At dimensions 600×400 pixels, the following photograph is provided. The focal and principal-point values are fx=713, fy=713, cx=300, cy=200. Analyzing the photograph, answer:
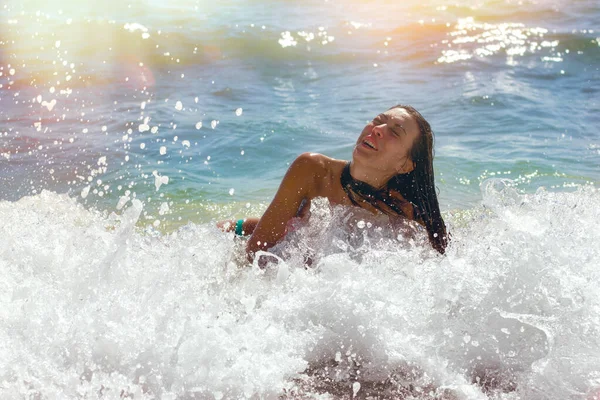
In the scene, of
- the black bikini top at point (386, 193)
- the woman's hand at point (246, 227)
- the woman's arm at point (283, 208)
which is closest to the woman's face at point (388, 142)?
the black bikini top at point (386, 193)

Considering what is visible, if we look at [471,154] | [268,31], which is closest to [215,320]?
[471,154]

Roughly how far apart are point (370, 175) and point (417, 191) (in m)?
0.32

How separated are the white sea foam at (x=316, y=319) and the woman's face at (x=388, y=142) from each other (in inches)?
25.1

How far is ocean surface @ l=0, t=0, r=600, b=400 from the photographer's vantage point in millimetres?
2863

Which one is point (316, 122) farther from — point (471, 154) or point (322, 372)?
point (322, 372)

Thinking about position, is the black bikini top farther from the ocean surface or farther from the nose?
the nose

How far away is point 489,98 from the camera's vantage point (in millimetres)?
9547

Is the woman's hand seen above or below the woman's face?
below

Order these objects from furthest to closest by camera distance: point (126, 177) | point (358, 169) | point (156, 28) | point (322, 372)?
1. point (156, 28)
2. point (126, 177)
3. point (358, 169)
4. point (322, 372)

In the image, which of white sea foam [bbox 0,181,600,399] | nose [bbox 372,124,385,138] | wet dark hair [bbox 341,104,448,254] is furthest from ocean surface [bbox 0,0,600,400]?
nose [bbox 372,124,385,138]

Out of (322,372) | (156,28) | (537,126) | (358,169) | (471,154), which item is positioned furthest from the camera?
(156,28)

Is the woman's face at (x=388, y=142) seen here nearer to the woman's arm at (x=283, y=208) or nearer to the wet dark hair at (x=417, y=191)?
the wet dark hair at (x=417, y=191)

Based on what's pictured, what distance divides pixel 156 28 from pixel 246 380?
11.9 meters

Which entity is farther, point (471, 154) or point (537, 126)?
point (537, 126)
